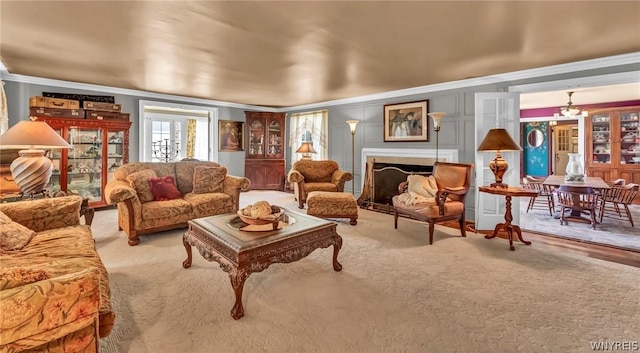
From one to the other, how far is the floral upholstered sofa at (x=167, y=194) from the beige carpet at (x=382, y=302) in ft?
1.24

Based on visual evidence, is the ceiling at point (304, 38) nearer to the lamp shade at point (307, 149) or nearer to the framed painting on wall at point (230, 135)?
the lamp shade at point (307, 149)

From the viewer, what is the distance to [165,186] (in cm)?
400

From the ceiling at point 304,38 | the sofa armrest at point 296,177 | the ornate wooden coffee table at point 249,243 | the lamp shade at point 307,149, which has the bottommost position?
the ornate wooden coffee table at point 249,243

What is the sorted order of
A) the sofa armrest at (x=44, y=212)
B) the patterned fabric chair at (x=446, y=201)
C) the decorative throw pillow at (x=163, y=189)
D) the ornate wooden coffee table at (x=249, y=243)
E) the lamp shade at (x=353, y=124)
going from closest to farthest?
the ornate wooden coffee table at (x=249, y=243), the sofa armrest at (x=44, y=212), the patterned fabric chair at (x=446, y=201), the decorative throw pillow at (x=163, y=189), the lamp shade at (x=353, y=124)

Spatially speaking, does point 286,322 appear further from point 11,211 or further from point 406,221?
point 406,221

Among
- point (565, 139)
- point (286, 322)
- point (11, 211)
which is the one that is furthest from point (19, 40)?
point (565, 139)

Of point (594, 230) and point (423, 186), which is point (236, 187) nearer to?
point (423, 186)

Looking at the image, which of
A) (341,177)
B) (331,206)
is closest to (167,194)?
(331,206)

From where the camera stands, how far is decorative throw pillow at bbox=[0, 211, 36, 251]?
6.38 feet

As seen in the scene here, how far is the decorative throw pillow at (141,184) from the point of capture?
3734 mm

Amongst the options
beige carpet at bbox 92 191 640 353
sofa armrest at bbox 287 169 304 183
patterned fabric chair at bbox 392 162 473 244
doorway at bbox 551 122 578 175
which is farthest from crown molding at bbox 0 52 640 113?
doorway at bbox 551 122 578 175

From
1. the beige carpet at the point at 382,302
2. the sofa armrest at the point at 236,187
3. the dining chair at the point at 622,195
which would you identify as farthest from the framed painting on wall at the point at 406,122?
the sofa armrest at the point at 236,187

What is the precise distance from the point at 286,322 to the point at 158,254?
192cm

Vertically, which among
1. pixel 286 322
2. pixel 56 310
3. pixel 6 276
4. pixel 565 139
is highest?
pixel 565 139
